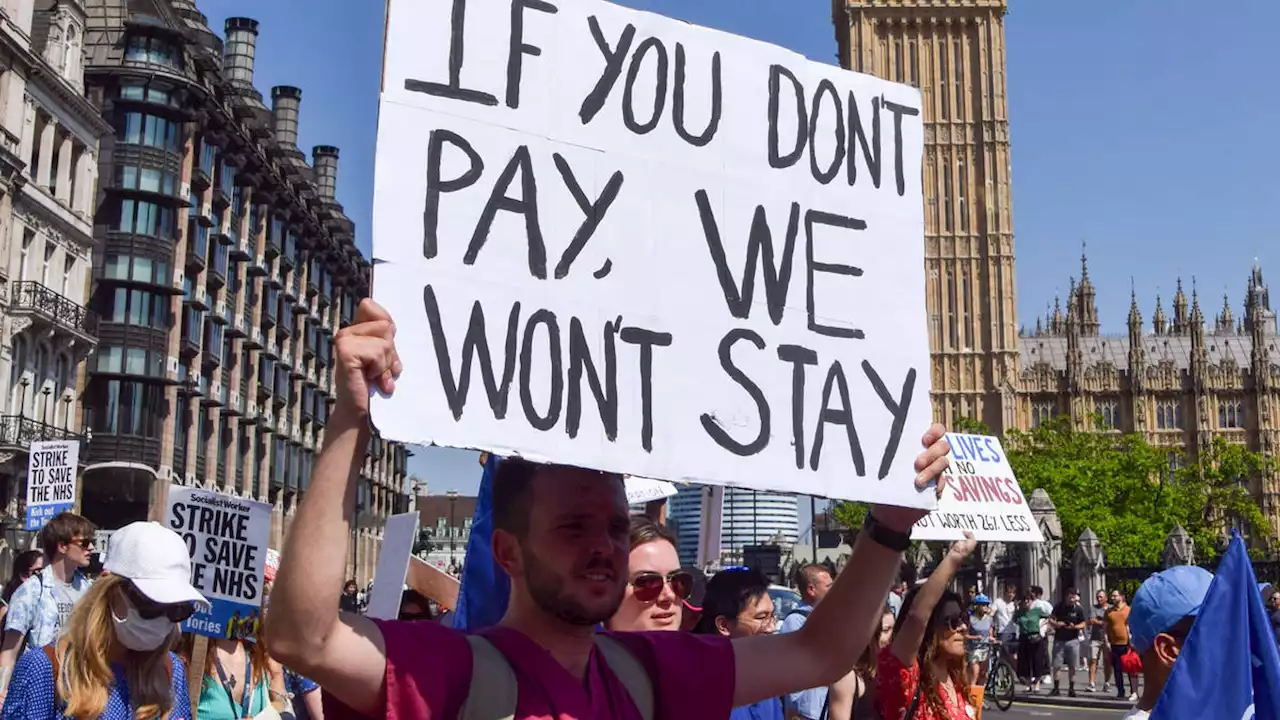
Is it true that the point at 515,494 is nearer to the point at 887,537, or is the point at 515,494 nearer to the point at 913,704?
the point at 887,537

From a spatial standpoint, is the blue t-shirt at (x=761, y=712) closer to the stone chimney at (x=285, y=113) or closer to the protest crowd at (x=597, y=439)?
the protest crowd at (x=597, y=439)

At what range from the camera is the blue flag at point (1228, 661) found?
10.3 ft

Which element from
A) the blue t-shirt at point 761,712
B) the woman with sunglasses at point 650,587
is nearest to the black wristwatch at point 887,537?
the woman with sunglasses at point 650,587

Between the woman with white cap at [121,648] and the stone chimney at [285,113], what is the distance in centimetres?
5486

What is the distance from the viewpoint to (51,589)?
23.6 ft

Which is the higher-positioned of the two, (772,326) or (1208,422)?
(1208,422)

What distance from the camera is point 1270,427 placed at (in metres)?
97.6

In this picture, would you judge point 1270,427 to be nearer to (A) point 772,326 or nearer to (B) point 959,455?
(B) point 959,455

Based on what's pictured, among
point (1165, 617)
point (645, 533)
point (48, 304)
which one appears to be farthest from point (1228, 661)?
point (48, 304)

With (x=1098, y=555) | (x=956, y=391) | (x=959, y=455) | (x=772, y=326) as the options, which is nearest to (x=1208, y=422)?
(x=956, y=391)

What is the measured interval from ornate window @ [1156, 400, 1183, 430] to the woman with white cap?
10265 cm

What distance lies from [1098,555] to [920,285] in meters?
29.5

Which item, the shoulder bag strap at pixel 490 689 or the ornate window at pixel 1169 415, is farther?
the ornate window at pixel 1169 415

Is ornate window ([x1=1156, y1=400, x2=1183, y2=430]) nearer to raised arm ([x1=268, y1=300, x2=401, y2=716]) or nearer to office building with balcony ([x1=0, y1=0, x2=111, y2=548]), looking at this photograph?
office building with balcony ([x1=0, y1=0, x2=111, y2=548])
